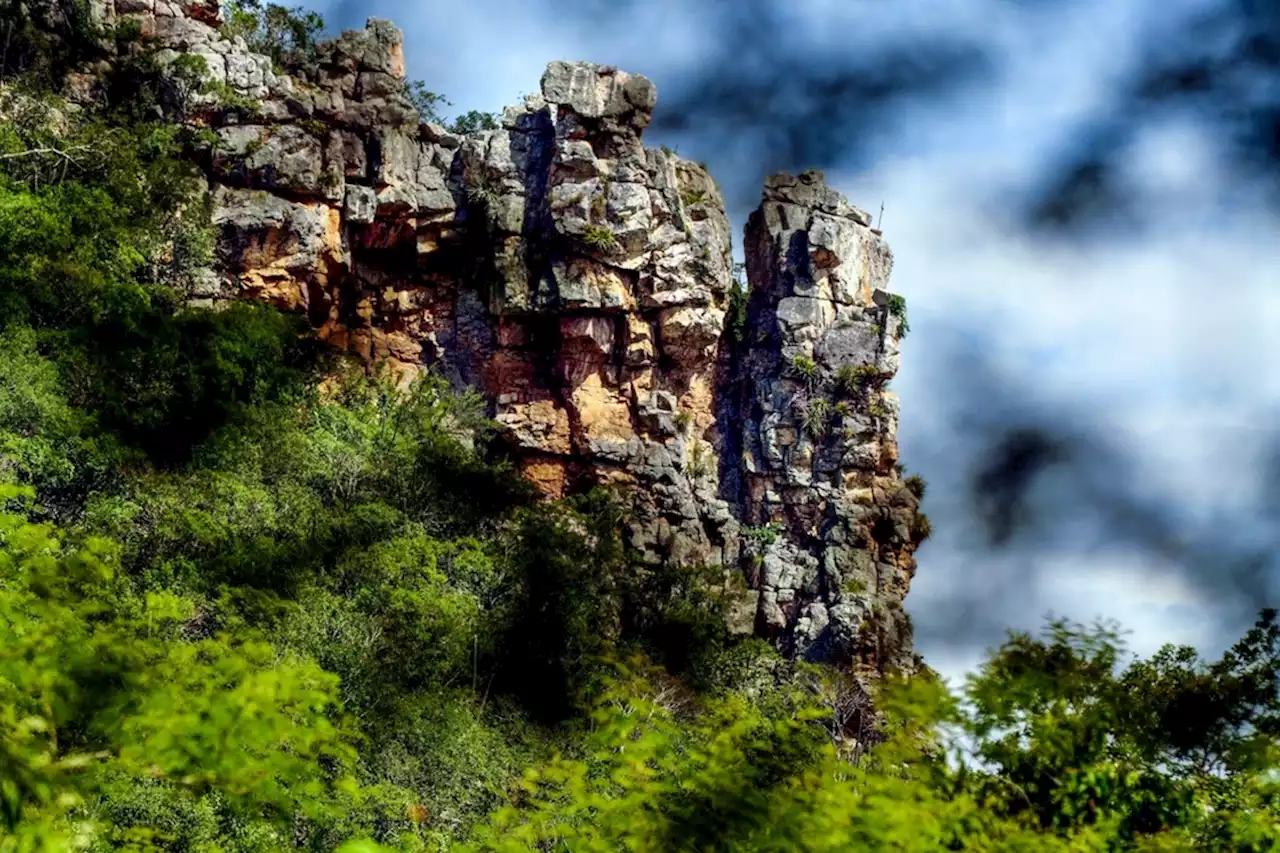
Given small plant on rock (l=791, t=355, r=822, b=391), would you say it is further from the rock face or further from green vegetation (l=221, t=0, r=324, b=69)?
green vegetation (l=221, t=0, r=324, b=69)

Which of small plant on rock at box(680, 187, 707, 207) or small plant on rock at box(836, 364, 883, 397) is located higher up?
small plant on rock at box(680, 187, 707, 207)

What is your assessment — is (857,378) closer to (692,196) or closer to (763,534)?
(763,534)

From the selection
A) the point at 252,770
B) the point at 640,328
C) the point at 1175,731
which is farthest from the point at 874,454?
the point at 252,770

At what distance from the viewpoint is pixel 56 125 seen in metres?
22.7

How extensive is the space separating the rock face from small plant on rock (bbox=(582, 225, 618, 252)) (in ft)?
0.20

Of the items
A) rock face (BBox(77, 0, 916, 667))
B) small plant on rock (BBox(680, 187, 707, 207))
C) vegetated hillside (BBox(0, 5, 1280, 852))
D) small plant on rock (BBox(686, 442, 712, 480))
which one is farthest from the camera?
small plant on rock (BBox(680, 187, 707, 207))

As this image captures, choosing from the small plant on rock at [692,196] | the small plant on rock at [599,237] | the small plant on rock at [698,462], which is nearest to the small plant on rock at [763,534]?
the small plant on rock at [698,462]

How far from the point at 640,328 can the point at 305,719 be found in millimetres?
21503

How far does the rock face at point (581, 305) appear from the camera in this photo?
26.9 meters

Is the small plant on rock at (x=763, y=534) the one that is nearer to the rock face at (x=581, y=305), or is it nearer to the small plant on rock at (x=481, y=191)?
the rock face at (x=581, y=305)

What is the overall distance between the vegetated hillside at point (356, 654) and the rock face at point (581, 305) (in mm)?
1796

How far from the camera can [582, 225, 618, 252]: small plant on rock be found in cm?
2919

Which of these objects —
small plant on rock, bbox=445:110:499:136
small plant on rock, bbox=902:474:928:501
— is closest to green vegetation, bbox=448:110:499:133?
small plant on rock, bbox=445:110:499:136

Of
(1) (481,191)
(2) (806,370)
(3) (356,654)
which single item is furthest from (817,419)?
(3) (356,654)
